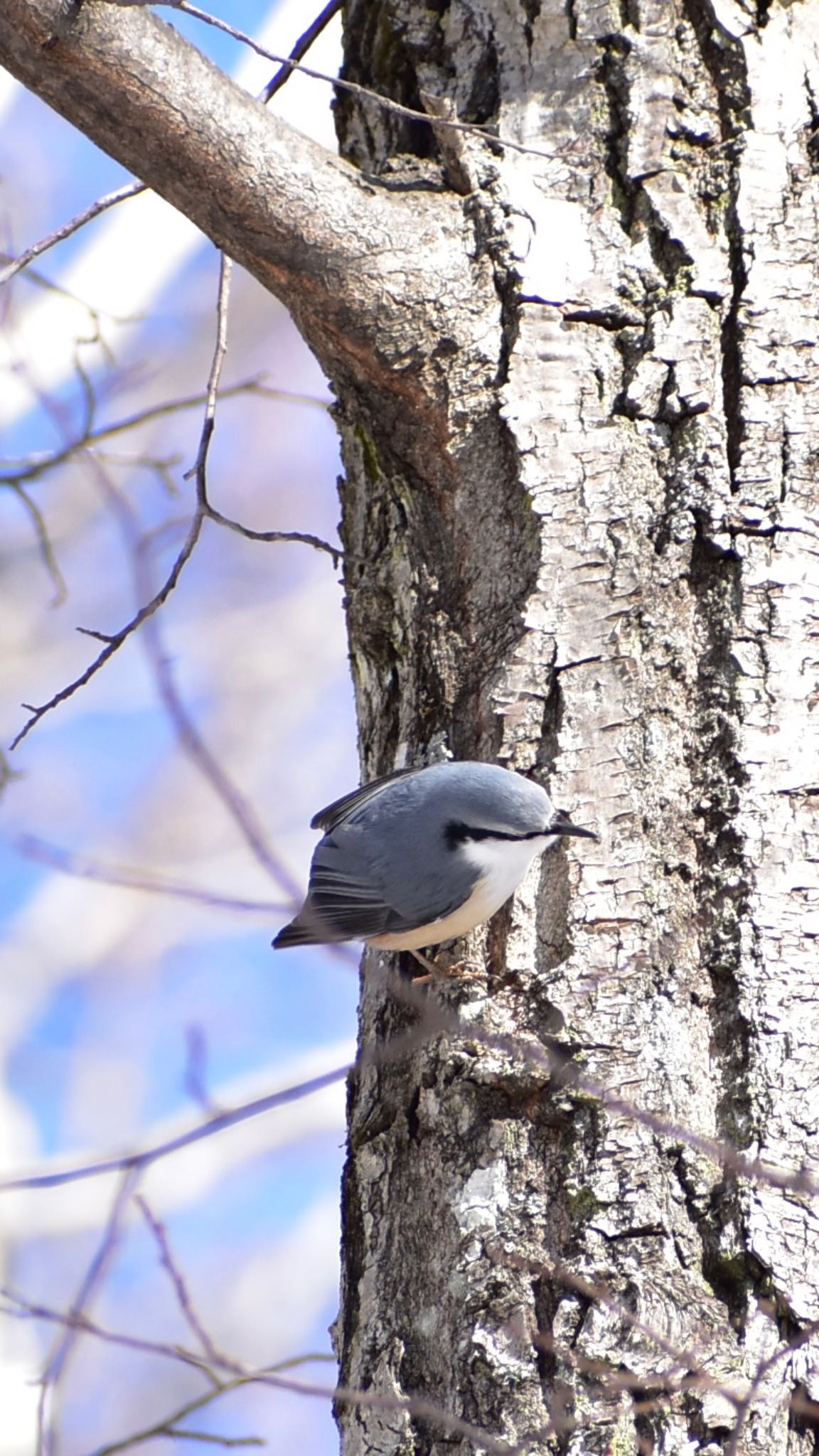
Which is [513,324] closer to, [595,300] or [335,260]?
[595,300]

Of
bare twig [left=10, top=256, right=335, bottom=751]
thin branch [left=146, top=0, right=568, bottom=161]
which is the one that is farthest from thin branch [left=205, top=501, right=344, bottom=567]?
thin branch [left=146, top=0, right=568, bottom=161]

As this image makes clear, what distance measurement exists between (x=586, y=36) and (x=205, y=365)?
4.90m

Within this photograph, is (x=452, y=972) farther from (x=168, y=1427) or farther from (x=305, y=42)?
(x=305, y=42)

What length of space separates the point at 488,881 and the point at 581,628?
0.37m

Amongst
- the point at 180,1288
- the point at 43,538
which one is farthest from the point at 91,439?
the point at 180,1288

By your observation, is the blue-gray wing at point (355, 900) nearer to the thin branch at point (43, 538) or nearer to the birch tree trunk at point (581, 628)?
the birch tree trunk at point (581, 628)

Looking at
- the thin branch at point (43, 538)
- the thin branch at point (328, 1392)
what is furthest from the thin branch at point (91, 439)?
the thin branch at point (328, 1392)

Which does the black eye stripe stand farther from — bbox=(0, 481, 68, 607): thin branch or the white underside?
bbox=(0, 481, 68, 607): thin branch

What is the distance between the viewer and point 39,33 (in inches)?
67.8

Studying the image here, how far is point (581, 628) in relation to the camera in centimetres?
183

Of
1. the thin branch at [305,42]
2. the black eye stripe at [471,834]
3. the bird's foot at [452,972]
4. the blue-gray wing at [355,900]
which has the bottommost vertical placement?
the bird's foot at [452,972]

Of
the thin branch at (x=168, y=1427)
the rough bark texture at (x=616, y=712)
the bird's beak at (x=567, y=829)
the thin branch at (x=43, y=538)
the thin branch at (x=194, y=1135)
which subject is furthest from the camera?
the thin branch at (x=43, y=538)

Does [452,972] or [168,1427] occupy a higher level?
[452,972]

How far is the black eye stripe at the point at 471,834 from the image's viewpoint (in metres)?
1.78
